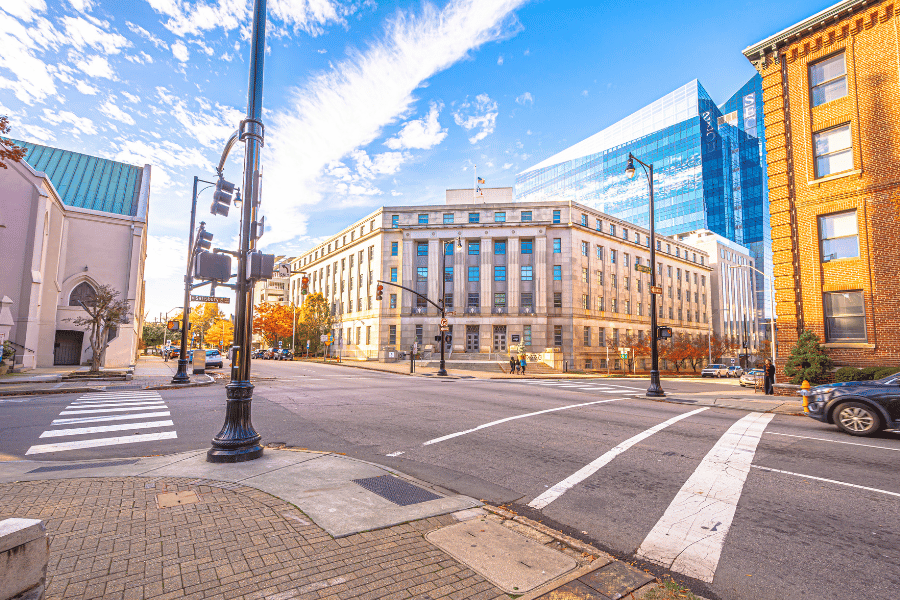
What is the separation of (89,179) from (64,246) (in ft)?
27.6

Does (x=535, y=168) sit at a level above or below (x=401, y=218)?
above

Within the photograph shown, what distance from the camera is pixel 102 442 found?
8727mm

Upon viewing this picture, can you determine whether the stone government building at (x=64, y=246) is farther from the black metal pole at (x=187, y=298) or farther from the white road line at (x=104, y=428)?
the white road line at (x=104, y=428)

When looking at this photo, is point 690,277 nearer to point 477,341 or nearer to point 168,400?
point 477,341

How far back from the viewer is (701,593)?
3.46 m

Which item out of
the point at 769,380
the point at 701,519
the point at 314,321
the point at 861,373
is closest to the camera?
the point at 701,519

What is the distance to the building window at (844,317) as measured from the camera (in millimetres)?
18234

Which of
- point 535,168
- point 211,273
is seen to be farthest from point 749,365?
point 211,273

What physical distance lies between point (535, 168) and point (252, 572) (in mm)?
120025

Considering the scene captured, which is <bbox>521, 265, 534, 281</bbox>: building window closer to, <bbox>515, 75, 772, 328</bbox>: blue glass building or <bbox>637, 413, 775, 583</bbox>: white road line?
<bbox>515, 75, 772, 328</bbox>: blue glass building

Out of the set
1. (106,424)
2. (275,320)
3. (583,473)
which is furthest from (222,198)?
(275,320)

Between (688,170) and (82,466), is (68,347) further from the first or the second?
(688,170)

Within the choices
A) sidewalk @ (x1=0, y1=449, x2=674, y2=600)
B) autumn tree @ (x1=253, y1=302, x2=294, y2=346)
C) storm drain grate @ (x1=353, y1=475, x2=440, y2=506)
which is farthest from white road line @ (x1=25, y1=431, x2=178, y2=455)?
autumn tree @ (x1=253, y1=302, x2=294, y2=346)

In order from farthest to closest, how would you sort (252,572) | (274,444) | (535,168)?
(535,168) → (274,444) → (252,572)
